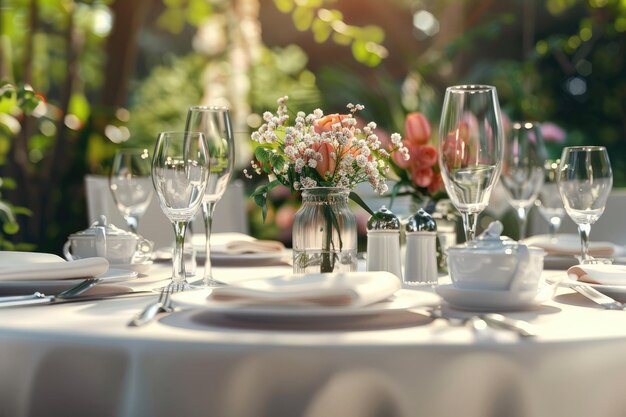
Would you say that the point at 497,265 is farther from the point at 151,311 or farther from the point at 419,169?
the point at 419,169

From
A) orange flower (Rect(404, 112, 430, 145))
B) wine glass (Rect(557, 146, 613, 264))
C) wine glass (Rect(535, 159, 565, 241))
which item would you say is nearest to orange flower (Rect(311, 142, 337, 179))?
orange flower (Rect(404, 112, 430, 145))

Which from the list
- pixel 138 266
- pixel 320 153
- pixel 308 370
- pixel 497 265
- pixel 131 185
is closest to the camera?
pixel 308 370

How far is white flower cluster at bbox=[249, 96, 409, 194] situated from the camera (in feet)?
4.38

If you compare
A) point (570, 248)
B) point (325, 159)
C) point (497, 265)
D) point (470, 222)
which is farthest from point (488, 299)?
point (570, 248)

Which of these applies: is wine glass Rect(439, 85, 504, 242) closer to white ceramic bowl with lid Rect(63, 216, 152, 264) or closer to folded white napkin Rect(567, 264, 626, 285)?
folded white napkin Rect(567, 264, 626, 285)

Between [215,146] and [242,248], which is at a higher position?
[215,146]

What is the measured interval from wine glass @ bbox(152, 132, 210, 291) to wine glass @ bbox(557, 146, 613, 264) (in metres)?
0.68

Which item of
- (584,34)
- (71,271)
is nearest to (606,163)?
(71,271)

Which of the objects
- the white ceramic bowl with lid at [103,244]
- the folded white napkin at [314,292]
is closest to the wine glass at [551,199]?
the white ceramic bowl with lid at [103,244]

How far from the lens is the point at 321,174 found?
136 centimetres

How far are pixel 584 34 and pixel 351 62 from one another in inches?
88.9

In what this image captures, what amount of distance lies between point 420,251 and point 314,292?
0.49m

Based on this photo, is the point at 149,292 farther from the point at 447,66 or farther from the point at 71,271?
the point at 447,66

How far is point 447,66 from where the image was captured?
5961mm
